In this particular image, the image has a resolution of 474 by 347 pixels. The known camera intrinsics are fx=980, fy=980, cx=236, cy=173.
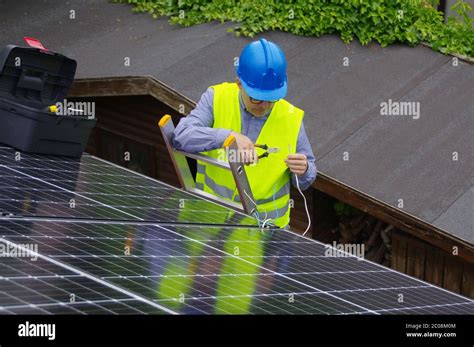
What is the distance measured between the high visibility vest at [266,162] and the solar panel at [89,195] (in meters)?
0.28

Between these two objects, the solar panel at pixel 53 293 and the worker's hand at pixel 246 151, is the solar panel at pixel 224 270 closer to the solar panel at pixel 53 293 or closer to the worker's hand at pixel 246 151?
the solar panel at pixel 53 293

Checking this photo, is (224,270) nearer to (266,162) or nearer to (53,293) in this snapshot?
(53,293)

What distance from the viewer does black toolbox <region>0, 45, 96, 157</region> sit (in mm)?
7227

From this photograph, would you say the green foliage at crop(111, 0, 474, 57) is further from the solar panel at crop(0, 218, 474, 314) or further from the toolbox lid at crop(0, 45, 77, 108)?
the solar panel at crop(0, 218, 474, 314)

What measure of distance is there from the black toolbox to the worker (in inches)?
37.3

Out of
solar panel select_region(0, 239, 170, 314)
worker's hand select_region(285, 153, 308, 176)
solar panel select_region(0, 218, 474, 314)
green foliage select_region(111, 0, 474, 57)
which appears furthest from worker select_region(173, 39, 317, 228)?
green foliage select_region(111, 0, 474, 57)

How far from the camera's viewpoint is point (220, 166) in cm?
656

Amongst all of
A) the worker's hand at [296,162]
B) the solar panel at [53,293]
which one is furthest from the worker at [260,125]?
the solar panel at [53,293]

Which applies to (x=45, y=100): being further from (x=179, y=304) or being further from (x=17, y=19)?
(x=17, y=19)

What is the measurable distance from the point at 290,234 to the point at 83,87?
15.9 feet

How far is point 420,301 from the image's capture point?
5500mm

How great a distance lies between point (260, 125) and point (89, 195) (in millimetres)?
1430

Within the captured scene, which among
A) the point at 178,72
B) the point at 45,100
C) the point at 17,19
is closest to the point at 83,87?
the point at 178,72

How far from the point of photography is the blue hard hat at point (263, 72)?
696cm
